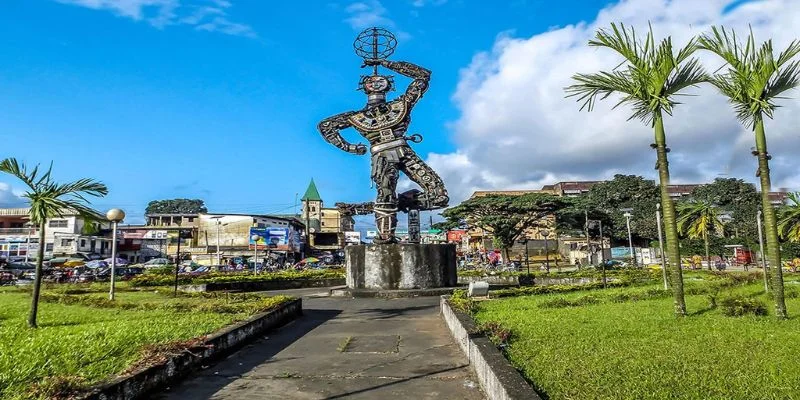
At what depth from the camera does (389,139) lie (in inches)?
754

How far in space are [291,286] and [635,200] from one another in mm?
53436

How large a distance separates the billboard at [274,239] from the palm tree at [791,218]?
45.1 metres

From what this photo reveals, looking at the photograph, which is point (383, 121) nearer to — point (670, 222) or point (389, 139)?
point (389, 139)

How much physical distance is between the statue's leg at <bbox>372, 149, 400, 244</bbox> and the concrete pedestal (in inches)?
38.8

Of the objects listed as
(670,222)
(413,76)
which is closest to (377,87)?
(413,76)

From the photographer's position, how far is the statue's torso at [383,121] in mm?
19172

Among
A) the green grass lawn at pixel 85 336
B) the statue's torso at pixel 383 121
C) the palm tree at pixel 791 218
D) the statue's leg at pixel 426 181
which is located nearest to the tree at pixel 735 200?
the palm tree at pixel 791 218

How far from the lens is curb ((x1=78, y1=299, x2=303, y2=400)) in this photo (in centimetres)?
492

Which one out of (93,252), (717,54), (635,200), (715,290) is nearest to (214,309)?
(717,54)

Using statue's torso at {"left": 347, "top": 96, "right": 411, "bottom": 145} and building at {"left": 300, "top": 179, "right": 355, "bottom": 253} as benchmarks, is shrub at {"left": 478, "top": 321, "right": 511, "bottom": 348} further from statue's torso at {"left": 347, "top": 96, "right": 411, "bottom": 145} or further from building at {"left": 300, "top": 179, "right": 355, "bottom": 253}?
building at {"left": 300, "top": 179, "right": 355, "bottom": 253}

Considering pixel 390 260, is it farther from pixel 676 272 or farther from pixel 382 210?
pixel 676 272

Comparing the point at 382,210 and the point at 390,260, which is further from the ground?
the point at 382,210

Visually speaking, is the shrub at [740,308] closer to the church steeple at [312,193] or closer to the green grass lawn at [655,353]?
the green grass lawn at [655,353]

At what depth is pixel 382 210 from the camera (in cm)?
1870
